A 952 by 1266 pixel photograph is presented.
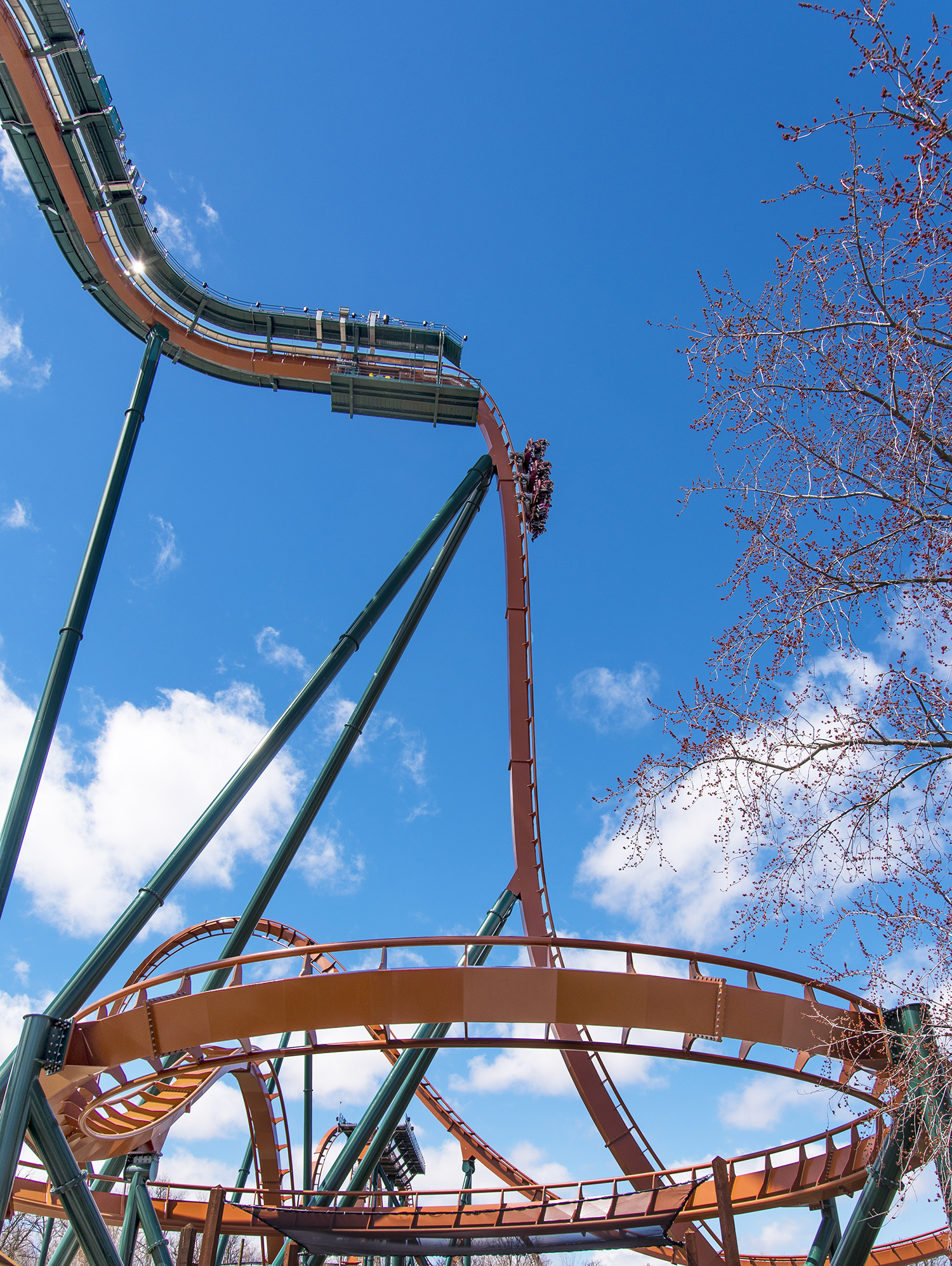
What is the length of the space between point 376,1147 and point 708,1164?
423 centimetres

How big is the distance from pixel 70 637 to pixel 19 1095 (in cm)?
455

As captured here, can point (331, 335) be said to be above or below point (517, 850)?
above

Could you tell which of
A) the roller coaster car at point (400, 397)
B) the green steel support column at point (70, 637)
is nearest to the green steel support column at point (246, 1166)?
the green steel support column at point (70, 637)

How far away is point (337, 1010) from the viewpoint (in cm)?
655

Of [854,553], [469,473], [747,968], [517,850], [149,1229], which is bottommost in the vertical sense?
[149,1229]

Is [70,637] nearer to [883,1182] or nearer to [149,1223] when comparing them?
[149,1223]

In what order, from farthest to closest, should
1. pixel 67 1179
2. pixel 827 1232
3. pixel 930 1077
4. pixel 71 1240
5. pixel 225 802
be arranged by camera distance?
pixel 71 1240
pixel 225 802
pixel 827 1232
pixel 67 1179
pixel 930 1077

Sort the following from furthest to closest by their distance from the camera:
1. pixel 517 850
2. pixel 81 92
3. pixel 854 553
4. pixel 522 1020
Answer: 1. pixel 517 850
2. pixel 81 92
3. pixel 522 1020
4. pixel 854 553

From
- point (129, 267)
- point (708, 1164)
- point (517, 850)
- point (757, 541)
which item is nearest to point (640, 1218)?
point (708, 1164)

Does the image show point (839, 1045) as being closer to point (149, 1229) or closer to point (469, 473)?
point (149, 1229)

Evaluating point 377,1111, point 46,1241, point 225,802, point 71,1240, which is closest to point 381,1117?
point 377,1111

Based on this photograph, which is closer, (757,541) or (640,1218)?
(757,541)

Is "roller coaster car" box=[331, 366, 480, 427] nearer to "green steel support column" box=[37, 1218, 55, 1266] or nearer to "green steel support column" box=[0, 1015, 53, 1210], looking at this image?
"green steel support column" box=[0, 1015, 53, 1210]

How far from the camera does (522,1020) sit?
6.61m
